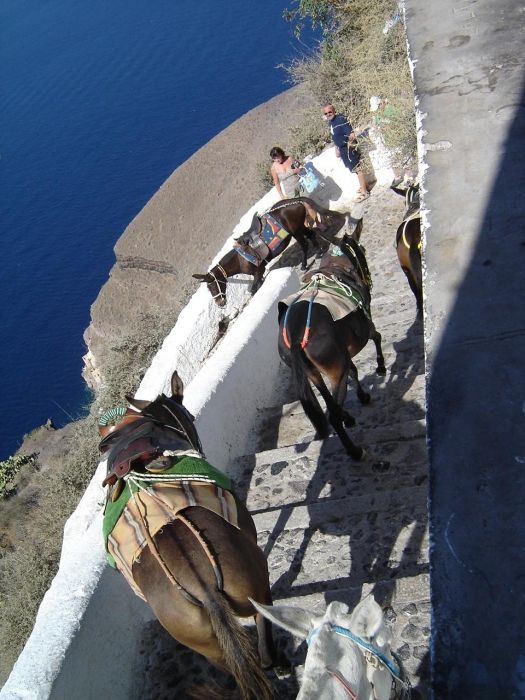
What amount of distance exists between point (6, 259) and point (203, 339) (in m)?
23.1

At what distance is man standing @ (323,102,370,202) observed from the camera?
1094 cm

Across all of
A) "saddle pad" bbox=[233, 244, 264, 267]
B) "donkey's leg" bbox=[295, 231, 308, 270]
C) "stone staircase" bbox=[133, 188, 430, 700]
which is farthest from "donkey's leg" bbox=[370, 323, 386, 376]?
"donkey's leg" bbox=[295, 231, 308, 270]

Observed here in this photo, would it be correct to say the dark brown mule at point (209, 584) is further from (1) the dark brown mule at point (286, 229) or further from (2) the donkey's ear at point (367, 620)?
(1) the dark brown mule at point (286, 229)

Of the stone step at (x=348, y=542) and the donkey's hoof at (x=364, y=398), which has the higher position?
the stone step at (x=348, y=542)

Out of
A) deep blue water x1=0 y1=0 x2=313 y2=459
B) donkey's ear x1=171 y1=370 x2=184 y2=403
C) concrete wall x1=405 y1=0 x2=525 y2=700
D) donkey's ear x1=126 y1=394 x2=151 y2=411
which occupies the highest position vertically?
concrete wall x1=405 y1=0 x2=525 y2=700

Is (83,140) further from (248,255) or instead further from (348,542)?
(348,542)

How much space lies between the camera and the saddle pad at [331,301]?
223 inches

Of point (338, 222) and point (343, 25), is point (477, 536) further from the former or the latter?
point (343, 25)

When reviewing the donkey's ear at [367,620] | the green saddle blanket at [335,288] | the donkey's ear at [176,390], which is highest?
the donkey's ear at [367,620]

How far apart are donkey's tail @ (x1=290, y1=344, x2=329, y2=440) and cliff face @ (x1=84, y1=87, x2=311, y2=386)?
474 inches

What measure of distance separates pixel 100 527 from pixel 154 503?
4.24 ft

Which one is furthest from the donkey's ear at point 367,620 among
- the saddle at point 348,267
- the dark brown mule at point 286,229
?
the dark brown mule at point 286,229

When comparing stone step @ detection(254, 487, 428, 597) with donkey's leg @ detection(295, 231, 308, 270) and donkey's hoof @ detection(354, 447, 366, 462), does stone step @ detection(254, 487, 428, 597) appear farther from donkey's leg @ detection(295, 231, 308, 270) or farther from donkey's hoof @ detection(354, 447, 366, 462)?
donkey's leg @ detection(295, 231, 308, 270)

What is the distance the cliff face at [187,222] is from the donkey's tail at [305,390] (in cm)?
1204
